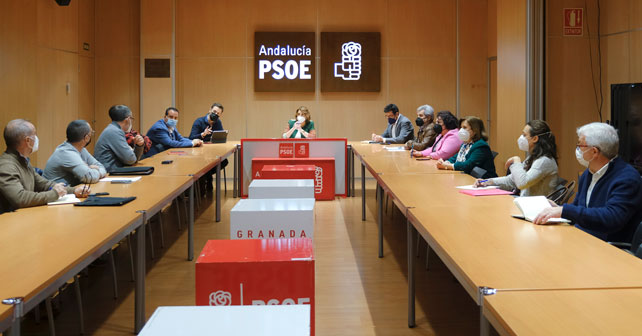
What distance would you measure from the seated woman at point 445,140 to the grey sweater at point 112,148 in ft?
10.0

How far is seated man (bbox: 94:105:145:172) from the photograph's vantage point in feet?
17.2

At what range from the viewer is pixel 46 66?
8250 millimetres

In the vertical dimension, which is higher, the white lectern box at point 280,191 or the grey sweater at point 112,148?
the grey sweater at point 112,148

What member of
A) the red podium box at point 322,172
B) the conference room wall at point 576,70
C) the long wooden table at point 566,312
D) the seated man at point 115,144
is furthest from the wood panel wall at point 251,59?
the long wooden table at point 566,312

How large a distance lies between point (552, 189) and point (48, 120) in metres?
7.17

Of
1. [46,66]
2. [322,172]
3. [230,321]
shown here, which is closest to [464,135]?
[322,172]

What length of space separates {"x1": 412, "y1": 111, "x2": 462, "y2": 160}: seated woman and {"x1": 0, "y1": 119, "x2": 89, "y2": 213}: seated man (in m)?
3.93

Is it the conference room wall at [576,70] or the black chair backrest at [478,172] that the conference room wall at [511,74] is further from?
the black chair backrest at [478,172]

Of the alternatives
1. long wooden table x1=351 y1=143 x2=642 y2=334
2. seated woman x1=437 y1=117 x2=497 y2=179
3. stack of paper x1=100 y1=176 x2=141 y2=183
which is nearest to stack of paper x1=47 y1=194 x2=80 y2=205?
stack of paper x1=100 y1=176 x2=141 y2=183

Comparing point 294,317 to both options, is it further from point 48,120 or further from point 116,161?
point 48,120

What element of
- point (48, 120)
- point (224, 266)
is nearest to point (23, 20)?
point (48, 120)

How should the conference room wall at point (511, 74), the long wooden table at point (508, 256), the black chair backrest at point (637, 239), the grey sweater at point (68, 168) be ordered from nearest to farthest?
the long wooden table at point (508, 256)
the black chair backrest at point (637, 239)
the grey sweater at point (68, 168)
the conference room wall at point (511, 74)

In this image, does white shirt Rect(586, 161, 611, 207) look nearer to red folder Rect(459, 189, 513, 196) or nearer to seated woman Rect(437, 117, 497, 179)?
red folder Rect(459, 189, 513, 196)

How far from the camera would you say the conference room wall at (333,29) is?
1012 cm
